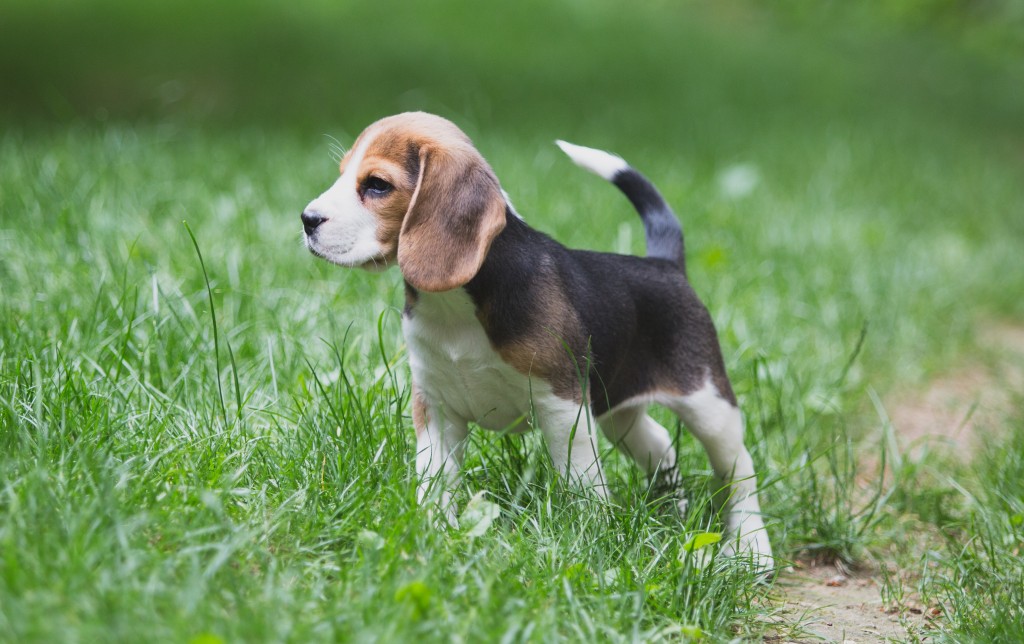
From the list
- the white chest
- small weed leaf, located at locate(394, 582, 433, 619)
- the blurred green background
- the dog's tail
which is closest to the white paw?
the white chest

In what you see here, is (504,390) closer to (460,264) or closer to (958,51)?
(460,264)

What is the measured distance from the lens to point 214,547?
2.44 meters

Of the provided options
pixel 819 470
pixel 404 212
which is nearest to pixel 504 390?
pixel 404 212

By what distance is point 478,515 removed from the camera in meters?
2.87

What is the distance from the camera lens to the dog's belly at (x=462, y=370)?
2969mm

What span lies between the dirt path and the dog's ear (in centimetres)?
140

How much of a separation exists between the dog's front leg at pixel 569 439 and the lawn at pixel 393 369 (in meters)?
0.09

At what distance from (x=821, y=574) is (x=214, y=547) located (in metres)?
2.17

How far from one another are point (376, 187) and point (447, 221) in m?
0.23

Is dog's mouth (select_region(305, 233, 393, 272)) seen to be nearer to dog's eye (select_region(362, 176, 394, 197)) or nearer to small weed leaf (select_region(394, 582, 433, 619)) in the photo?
dog's eye (select_region(362, 176, 394, 197))

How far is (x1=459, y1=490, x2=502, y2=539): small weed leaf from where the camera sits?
9.28ft

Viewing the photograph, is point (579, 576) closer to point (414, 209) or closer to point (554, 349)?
point (554, 349)

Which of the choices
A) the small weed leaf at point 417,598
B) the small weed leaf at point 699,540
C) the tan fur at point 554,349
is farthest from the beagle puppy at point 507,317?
the small weed leaf at point 417,598

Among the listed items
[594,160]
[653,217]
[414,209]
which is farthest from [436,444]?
[653,217]
